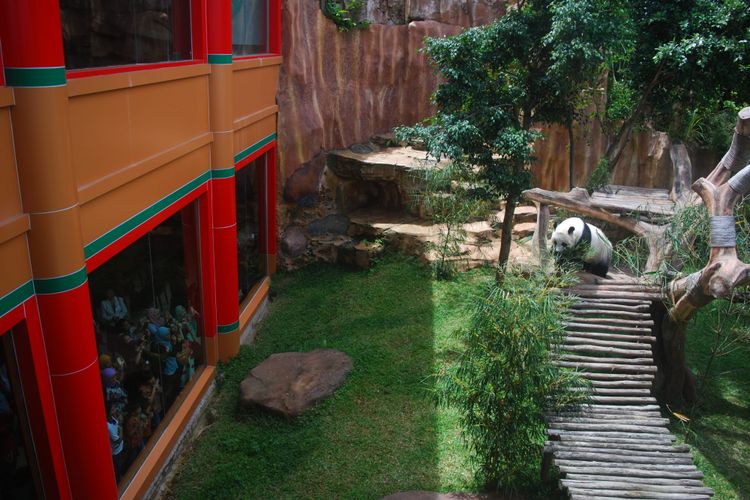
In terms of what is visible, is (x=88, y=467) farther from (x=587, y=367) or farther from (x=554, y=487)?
(x=587, y=367)

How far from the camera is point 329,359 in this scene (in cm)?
891

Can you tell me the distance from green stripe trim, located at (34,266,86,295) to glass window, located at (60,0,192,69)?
1.62 m

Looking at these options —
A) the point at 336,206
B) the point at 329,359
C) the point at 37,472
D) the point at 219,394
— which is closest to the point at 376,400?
the point at 329,359

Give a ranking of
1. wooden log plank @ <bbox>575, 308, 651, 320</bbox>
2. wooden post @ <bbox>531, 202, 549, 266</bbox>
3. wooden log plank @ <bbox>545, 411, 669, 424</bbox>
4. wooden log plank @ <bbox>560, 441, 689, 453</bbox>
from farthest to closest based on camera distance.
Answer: wooden post @ <bbox>531, 202, 549, 266</bbox>
wooden log plank @ <bbox>575, 308, 651, 320</bbox>
wooden log plank @ <bbox>545, 411, 669, 424</bbox>
wooden log plank @ <bbox>560, 441, 689, 453</bbox>

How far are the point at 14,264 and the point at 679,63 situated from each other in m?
8.58

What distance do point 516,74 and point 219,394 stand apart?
6302 millimetres

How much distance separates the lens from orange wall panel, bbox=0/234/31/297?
415cm

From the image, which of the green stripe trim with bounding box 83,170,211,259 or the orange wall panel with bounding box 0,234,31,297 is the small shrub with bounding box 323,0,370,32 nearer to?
the green stripe trim with bounding box 83,170,211,259

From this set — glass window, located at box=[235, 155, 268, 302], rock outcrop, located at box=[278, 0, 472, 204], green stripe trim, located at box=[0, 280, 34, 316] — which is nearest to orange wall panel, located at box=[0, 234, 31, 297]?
green stripe trim, located at box=[0, 280, 34, 316]

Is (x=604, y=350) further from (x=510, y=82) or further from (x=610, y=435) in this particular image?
(x=510, y=82)

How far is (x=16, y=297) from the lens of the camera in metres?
4.29

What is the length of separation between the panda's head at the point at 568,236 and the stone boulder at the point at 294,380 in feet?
10.7

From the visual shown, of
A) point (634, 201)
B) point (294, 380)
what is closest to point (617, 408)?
point (634, 201)

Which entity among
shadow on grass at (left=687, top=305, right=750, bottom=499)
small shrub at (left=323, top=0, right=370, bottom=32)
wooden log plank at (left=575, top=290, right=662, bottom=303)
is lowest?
shadow on grass at (left=687, top=305, right=750, bottom=499)
